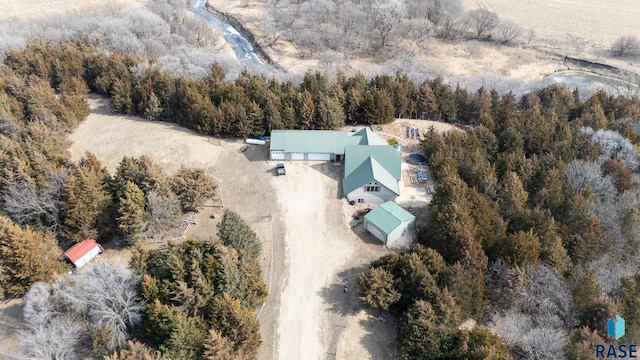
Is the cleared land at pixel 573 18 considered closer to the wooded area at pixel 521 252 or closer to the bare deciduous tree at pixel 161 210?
the wooded area at pixel 521 252

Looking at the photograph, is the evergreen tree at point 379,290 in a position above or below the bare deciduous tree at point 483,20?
below

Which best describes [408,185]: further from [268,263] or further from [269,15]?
[269,15]

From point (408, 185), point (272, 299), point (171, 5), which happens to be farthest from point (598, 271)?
point (171, 5)

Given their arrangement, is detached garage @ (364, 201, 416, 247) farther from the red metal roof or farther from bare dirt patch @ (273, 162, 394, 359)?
the red metal roof

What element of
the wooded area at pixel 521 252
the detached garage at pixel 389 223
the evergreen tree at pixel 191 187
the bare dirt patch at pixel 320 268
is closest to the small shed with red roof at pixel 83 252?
the evergreen tree at pixel 191 187

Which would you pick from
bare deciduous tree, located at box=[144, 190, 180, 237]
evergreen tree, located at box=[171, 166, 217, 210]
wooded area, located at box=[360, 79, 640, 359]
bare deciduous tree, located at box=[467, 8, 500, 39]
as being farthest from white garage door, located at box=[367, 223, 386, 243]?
bare deciduous tree, located at box=[467, 8, 500, 39]

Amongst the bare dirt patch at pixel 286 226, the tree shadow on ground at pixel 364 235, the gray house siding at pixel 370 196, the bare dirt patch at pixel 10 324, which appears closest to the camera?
the bare dirt patch at pixel 10 324

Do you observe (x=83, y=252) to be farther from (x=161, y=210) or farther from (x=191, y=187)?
(x=191, y=187)
